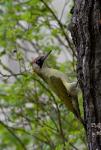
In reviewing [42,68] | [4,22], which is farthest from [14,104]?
[42,68]

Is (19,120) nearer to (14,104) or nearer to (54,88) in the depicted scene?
(14,104)

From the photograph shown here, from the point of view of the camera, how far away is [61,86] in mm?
2273

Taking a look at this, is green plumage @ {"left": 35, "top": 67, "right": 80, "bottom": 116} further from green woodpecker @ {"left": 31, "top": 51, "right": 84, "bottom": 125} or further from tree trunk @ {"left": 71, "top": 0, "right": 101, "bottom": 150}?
tree trunk @ {"left": 71, "top": 0, "right": 101, "bottom": 150}

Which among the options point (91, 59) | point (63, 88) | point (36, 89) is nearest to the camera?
point (91, 59)

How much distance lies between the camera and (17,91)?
3309 mm

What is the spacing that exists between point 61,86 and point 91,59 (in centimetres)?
72

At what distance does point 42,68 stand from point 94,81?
33.5 inches

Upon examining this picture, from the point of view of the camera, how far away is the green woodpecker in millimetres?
2217

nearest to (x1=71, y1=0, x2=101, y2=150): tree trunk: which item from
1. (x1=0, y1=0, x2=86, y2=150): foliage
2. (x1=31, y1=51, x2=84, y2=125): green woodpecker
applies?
(x1=31, y1=51, x2=84, y2=125): green woodpecker

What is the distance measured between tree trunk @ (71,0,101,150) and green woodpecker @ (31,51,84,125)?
0.54 meters

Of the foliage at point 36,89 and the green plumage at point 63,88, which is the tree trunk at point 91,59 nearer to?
the green plumage at point 63,88

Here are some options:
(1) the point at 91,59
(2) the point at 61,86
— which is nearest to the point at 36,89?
(2) the point at 61,86

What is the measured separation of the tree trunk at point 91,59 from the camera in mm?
1544

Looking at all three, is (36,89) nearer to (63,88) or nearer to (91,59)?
(63,88)
